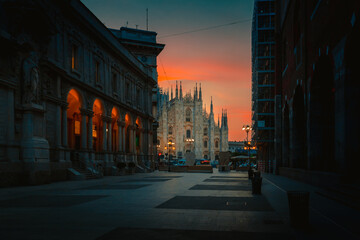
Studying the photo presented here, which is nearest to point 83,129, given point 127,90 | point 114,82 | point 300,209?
Result: point 114,82

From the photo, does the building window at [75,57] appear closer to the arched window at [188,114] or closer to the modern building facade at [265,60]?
the modern building facade at [265,60]

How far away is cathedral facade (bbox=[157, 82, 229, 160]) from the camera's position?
4203 inches

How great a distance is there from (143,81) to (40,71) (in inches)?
984

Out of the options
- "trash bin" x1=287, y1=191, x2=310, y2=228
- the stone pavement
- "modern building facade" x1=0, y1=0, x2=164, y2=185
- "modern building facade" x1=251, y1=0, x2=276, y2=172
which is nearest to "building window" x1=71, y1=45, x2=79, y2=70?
"modern building facade" x1=0, y1=0, x2=164, y2=185

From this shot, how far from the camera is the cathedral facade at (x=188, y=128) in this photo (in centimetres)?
10675

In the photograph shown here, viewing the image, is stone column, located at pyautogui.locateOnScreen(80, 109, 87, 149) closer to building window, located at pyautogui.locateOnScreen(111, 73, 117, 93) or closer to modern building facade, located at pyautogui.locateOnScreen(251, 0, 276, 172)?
building window, located at pyautogui.locateOnScreen(111, 73, 117, 93)

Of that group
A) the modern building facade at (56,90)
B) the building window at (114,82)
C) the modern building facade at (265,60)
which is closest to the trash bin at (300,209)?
the modern building facade at (56,90)

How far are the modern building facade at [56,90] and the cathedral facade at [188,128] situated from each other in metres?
66.7

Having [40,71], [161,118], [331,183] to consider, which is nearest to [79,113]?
[40,71]

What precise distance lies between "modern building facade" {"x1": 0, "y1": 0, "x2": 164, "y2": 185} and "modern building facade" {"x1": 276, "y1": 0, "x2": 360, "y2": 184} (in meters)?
15.2

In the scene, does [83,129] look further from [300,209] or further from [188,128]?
[188,128]

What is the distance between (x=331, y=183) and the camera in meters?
15.0

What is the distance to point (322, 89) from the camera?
19.4 metres

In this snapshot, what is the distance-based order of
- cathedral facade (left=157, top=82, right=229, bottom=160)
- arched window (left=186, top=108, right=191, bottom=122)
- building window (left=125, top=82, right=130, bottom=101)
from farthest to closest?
1. arched window (left=186, top=108, right=191, bottom=122)
2. cathedral facade (left=157, top=82, right=229, bottom=160)
3. building window (left=125, top=82, right=130, bottom=101)
